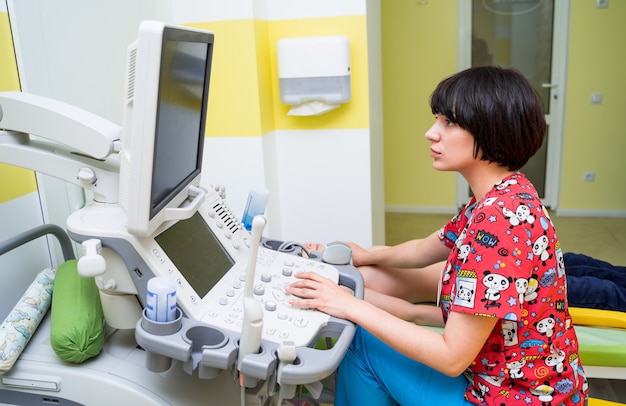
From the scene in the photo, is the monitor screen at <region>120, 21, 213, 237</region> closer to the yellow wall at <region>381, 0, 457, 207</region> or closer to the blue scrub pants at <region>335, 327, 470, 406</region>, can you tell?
the blue scrub pants at <region>335, 327, 470, 406</region>

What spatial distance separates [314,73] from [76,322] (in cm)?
139

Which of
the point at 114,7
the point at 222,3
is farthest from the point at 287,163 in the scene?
the point at 114,7

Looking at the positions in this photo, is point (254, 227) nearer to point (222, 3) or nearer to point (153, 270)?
point (153, 270)

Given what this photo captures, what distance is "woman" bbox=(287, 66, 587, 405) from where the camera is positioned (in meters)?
1.01

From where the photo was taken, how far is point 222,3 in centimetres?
212

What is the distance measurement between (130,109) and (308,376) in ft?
1.88

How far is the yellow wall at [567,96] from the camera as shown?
3.90 metres

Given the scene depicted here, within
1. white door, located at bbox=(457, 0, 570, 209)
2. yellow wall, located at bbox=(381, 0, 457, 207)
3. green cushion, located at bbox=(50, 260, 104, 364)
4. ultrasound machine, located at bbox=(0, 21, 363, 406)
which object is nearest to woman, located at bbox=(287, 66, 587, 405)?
ultrasound machine, located at bbox=(0, 21, 363, 406)

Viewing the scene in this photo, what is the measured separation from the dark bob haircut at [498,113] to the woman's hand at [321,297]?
42 cm

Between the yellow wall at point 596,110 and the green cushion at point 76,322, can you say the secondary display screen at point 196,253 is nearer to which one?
the green cushion at point 76,322

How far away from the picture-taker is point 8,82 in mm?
1469

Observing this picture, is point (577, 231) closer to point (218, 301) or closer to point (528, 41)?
point (528, 41)

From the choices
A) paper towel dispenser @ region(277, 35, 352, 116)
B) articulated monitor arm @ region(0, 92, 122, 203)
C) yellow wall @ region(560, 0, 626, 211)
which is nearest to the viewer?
articulated monitor arm @ region(0, 92, 122, 203)

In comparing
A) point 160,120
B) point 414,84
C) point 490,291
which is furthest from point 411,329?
point 414,84
